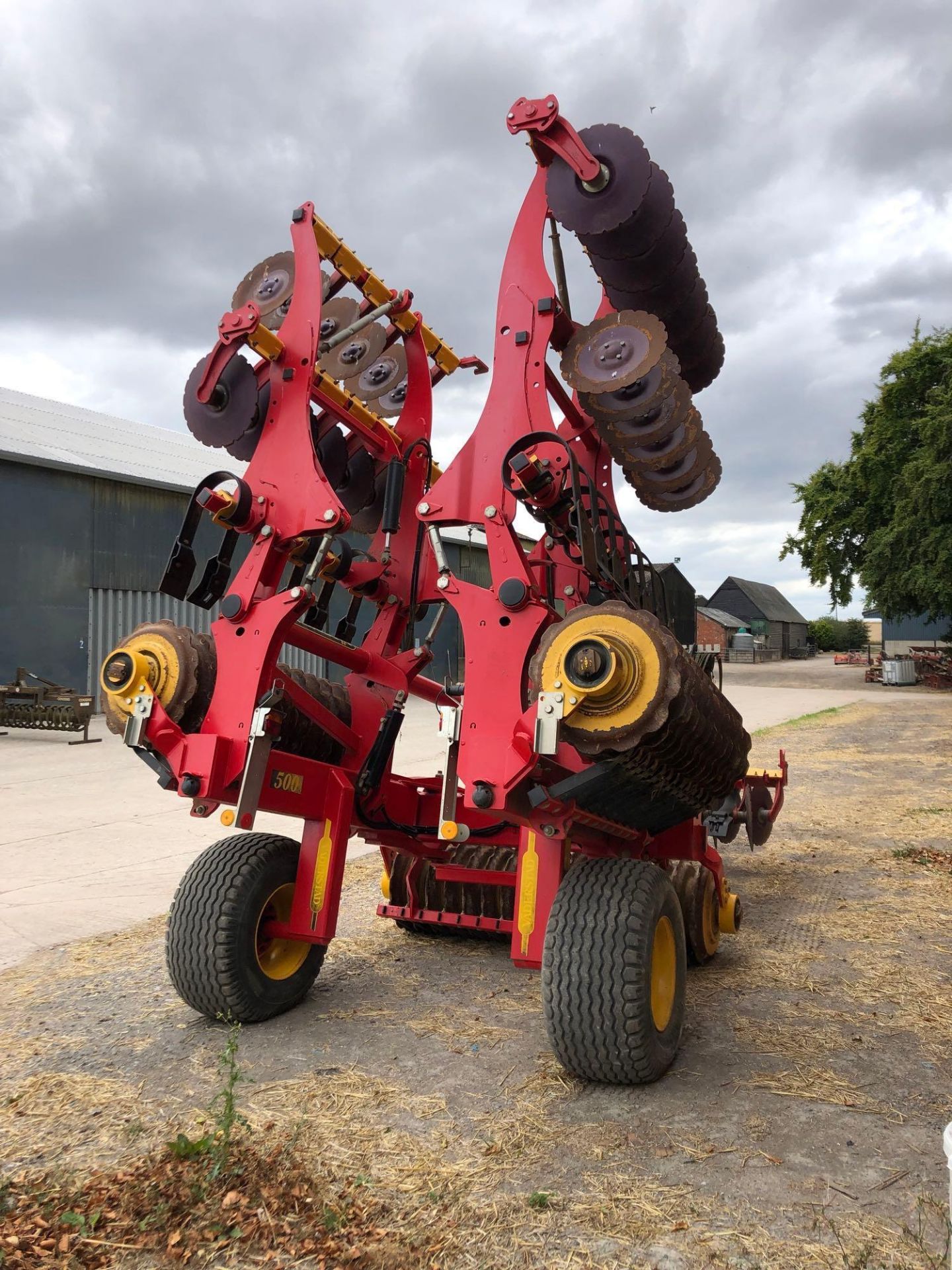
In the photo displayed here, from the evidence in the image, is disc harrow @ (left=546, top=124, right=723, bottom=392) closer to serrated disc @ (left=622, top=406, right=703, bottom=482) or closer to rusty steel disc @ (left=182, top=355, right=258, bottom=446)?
serrated disc @ (left=622, top=406, right=703, bottom=482)

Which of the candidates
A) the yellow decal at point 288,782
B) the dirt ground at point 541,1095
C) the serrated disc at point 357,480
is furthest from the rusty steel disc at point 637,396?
the dirt ground at point 541,1095

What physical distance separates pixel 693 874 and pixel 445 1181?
2.30 m

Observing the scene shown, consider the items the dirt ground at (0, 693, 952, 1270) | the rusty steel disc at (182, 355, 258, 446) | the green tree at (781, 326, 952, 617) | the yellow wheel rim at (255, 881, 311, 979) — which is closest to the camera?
the dirt ground at (0, 693, 952, 1270)

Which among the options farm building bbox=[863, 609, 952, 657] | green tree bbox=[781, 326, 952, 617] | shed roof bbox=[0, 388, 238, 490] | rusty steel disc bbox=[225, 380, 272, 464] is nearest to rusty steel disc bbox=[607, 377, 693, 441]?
rusty steel disc bbox=[225, 380, 272, 464]

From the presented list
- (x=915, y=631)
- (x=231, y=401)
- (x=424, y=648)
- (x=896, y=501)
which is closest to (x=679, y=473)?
(x=424, y=648)

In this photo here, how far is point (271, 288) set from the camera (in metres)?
4.41

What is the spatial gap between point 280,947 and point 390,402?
9.87 ft

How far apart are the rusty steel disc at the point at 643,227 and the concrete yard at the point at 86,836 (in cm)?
438

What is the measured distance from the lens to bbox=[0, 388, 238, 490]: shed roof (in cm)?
1714

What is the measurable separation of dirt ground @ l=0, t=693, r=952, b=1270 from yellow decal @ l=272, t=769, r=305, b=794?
96 centimetres

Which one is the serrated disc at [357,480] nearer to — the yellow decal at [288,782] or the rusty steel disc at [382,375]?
the rusty steel disc at [382,375]

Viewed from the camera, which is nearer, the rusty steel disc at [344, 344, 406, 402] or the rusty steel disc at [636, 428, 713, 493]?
the rusty steel disc at [636, 428, 713, 493]

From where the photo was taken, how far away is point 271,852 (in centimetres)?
384

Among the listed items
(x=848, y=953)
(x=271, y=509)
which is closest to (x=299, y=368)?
(x=271, y=509)
